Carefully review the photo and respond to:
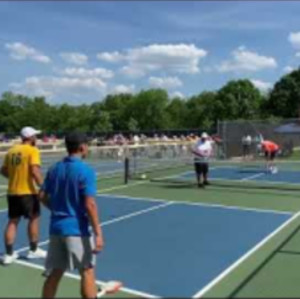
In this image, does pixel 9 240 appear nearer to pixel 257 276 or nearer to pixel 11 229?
pixel 11 229

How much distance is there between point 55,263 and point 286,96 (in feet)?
285

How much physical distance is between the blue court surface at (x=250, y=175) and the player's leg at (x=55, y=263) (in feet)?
52.6

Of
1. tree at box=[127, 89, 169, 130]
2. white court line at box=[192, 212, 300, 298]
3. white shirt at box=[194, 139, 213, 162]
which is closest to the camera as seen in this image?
white court line at box=[192, 212, 300, 298]

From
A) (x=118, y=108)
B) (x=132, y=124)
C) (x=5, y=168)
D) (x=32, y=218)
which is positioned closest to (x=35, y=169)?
(x=5, y=168)

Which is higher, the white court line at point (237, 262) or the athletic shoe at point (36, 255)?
the athletic shoe at point (36, 255)

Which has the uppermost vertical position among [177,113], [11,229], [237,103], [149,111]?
[237,103]

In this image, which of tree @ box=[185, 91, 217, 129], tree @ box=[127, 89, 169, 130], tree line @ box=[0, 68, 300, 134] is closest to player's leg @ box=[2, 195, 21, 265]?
tree line @ box=[0, 68, 300, 134]

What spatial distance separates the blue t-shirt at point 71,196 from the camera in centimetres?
546

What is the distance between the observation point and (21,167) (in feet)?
27.4

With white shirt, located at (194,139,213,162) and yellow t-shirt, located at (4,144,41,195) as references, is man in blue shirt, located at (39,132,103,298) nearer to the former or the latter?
yellow t-shirt, located at (4,144,41,195)

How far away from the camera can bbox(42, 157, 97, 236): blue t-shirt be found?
17.9 feet

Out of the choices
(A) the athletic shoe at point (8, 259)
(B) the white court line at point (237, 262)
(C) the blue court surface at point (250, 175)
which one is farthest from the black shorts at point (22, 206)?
(C) the blue court surface at point (250, 175)

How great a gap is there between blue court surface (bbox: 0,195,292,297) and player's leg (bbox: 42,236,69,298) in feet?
5.10

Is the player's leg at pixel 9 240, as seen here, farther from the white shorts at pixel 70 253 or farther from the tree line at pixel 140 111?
the tree line at pixel 140 111
